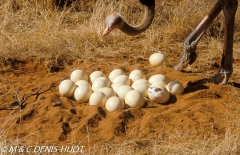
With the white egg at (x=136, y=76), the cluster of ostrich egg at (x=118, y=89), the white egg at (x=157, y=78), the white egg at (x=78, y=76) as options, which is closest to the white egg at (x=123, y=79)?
the cluster of ostrich egg at (x=118, y=89)

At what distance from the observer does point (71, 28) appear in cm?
755

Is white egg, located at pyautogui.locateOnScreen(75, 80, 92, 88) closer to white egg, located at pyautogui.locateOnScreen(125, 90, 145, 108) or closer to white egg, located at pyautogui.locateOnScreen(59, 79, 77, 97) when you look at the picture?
white egg, located at pyautogui.locateOnScreen(59, 79, 77, 97)

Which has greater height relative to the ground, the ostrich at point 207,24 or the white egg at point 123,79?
the ostrich at point 207,24

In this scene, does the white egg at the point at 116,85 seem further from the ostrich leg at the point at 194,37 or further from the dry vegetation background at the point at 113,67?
the ostrich leg at the point at 194,37

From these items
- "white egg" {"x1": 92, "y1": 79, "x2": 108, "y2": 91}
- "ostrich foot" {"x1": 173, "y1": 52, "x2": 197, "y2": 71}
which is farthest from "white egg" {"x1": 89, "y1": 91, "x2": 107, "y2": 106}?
"ostrich foot" {"x1": 173, "y1": 52, "x2": 197, "y2": 71}

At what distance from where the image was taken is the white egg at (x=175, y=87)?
16.2 ft

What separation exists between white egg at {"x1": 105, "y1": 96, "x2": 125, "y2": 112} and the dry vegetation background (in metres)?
0.11

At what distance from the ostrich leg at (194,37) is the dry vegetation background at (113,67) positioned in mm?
159

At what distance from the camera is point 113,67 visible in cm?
593

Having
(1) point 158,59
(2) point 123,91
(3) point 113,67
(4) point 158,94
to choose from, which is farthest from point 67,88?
(1) point 158,59

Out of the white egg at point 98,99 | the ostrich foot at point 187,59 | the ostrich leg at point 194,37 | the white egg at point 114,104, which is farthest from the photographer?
the ostrich foot at point 187,59

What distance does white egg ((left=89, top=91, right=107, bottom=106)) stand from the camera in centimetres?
459

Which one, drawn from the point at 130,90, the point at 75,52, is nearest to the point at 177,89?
the point at 130,90

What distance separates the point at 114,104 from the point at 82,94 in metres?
0.41
